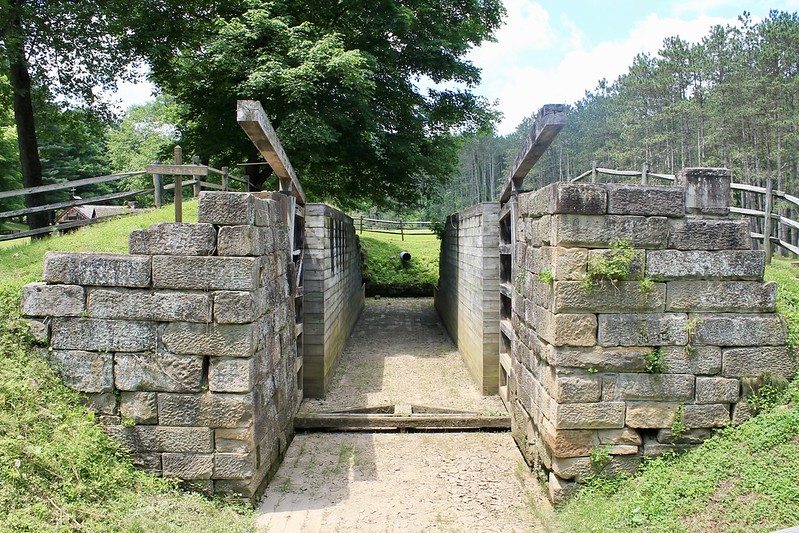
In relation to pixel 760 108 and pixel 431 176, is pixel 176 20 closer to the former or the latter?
pixel 431 176

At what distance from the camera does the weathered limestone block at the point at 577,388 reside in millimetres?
4645

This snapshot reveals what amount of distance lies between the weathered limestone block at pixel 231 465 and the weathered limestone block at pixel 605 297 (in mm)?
3095

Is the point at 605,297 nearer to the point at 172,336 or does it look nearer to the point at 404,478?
the point at 404,478

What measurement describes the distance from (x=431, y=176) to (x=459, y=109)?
222 centimetres

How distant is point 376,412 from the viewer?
290 inches

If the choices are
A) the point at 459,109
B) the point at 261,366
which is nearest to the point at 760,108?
the point at 459,109

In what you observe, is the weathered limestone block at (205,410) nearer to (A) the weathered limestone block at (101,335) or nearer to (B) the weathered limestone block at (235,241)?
(A) the weathered limestone block at (101,335)

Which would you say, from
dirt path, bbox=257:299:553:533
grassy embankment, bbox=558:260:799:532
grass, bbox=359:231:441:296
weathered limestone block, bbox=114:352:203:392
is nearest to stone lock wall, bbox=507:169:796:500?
grassy embankment, bbox=558:260:799:532

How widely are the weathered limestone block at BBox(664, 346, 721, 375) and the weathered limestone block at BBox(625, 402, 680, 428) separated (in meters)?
0.34

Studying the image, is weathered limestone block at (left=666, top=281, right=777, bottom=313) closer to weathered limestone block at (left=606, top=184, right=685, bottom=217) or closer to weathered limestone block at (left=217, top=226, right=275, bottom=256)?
weathered limestone block at (left=606, top=184, right=685, bottom=217)

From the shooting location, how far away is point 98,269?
15.1ft

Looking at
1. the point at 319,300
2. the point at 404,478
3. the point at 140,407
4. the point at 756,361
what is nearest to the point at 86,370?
the point at 140,407

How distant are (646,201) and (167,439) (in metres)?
4.78

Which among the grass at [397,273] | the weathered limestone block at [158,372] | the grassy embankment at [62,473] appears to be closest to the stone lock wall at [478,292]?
the grassy embankment at [62,473]
